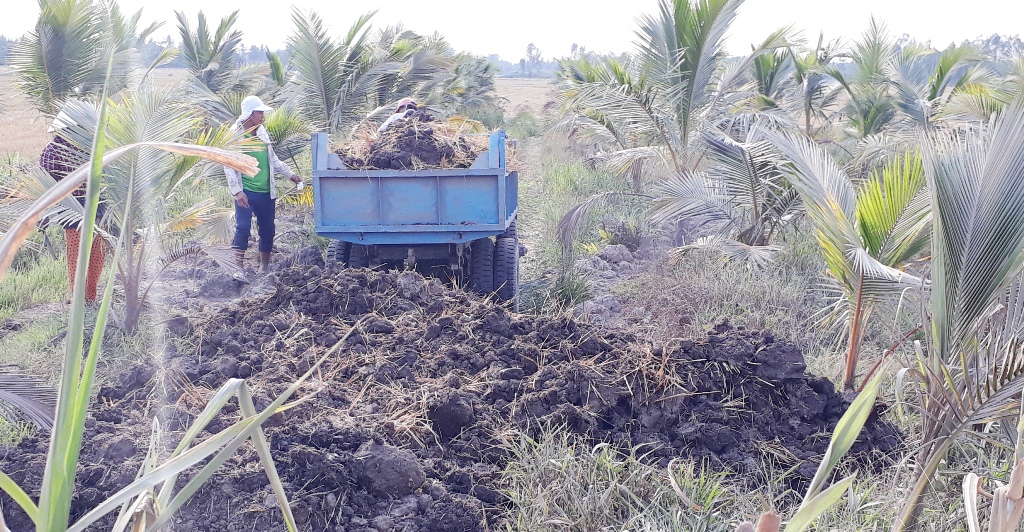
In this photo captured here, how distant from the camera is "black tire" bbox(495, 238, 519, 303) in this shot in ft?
24.3

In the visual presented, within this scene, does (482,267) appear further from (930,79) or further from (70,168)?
(930,79)

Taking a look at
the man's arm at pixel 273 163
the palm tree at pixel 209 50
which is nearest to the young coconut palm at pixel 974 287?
the man's arm at pixel 273 163

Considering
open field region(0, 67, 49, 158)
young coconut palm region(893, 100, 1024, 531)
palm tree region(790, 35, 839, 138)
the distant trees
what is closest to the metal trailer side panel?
young coconut palm region(893, 100, 1024, 531)

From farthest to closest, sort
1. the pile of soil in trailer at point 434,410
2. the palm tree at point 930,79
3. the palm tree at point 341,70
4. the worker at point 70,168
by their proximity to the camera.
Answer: the palm tree at point 341,70, the palm tree at point 930,79, the worker at point 70,168, the pile of soil in trailer at point 434,410

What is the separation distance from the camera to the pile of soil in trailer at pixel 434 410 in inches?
142

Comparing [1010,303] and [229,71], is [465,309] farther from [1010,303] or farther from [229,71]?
[229,71]

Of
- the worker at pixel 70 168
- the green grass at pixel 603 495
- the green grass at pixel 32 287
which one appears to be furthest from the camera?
the green grass at pixel 32 287

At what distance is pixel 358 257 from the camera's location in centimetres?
771

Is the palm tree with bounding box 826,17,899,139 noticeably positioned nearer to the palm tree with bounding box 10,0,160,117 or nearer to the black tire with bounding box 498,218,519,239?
the black tire with bounding box 498,218,519,239

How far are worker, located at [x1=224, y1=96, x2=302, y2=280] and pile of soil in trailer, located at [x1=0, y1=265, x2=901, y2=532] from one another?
2559 mm

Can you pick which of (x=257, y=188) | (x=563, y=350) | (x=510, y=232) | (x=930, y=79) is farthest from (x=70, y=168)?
(x=930, y=79)

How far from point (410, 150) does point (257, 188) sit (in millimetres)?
1924

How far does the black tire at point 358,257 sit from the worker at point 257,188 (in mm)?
1086

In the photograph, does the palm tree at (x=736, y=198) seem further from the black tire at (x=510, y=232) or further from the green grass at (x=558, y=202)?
the green grass at (x=558, y=202)
